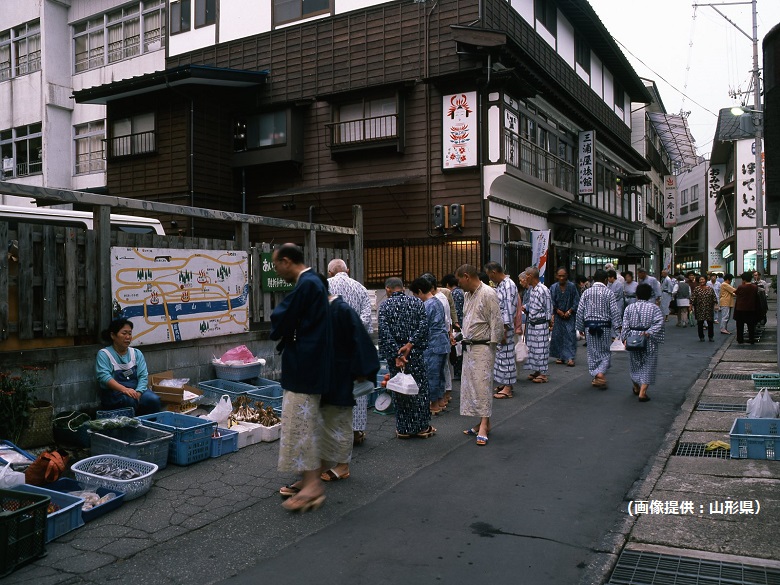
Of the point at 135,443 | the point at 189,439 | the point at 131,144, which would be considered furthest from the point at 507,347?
the point at 131,144

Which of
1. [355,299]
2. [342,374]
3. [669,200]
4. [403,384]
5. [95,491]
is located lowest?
[95,491]

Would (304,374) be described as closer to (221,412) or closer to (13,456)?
(221,412)

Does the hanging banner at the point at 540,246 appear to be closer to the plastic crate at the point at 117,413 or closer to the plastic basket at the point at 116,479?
the plastic crate at the point at 117,413

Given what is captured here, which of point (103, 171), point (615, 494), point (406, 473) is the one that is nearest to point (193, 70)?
point (103, 171)

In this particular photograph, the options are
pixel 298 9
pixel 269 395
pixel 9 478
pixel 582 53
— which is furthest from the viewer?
pixel 582 53

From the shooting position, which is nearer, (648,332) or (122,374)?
(122,374)

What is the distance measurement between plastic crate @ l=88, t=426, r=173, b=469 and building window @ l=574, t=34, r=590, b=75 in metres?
22.1

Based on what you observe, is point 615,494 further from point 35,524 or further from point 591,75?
point 591,75

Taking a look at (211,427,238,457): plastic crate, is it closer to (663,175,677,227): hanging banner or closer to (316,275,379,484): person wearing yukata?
(316,275,379,484): person wearing yukata

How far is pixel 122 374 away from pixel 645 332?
23.5 feet

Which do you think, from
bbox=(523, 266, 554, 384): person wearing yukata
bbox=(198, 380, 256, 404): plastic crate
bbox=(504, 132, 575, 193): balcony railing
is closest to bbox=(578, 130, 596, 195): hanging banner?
bbox=(504, 132, 575, 193): balcony railing

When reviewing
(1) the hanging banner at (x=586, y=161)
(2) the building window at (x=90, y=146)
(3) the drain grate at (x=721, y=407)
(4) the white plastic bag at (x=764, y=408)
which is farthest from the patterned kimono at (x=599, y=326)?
(2) the building window at (x=90, y=146)

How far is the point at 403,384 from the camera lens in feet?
22.2

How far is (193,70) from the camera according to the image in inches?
704
